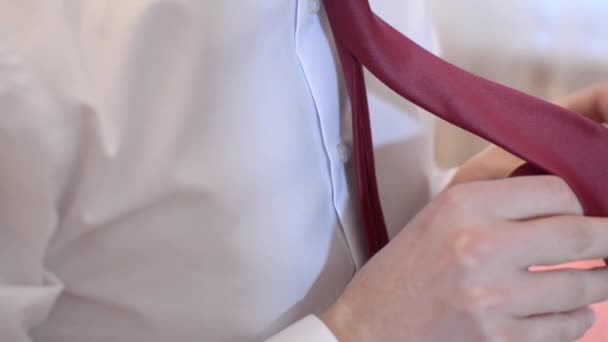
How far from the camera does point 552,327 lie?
1.53 ft

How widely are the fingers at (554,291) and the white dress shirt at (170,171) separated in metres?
0.13

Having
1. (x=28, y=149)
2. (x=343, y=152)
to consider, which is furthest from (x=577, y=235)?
(x=28, y=149)

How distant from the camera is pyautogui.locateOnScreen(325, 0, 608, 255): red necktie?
18.5 inches

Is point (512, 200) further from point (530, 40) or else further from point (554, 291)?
point (530, 40)

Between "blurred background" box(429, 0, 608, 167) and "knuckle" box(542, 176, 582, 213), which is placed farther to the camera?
"blurred background" box(429, 0, 608, 167)

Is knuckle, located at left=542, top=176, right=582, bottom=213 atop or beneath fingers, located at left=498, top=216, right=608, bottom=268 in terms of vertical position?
atop

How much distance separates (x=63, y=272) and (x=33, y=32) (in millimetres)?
156

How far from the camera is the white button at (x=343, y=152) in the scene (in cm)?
53

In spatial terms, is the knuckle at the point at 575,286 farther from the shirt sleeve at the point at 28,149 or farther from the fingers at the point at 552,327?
the shirt sleeve at the point at 28,149

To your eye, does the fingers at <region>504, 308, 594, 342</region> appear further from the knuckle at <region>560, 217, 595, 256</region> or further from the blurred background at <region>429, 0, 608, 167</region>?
the blurred background at <region>429, 0, 608, 167</region>

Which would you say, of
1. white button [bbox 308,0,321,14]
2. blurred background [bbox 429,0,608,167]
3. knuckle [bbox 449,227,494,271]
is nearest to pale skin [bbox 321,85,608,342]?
knuckle [bbox 449,227,494,271]

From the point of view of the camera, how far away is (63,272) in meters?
0.46

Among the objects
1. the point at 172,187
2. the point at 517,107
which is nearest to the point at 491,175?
the point at 517,107

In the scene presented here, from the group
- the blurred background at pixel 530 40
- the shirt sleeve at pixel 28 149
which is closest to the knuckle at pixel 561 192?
the shirt sleeve at pixel 28 149
